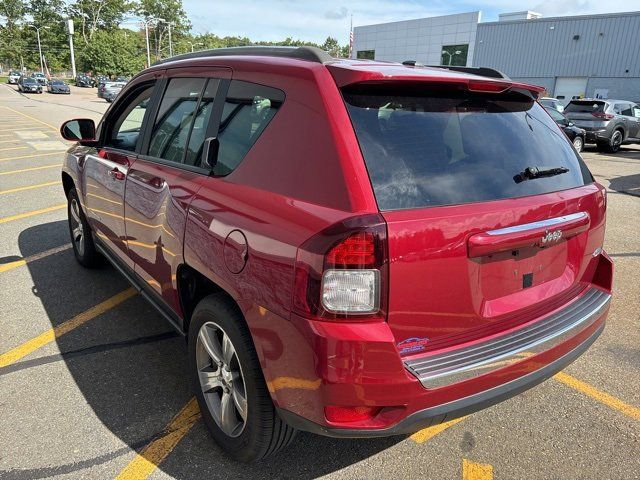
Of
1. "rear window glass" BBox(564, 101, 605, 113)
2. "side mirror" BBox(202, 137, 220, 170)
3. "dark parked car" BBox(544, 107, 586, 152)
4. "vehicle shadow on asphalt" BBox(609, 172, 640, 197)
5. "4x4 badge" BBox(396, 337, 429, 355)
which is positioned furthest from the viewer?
"rear window glass" BBox(564, 101, 605, 113)

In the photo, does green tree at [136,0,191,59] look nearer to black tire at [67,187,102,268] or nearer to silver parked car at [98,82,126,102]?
silver parked car at [98,82,126,102]

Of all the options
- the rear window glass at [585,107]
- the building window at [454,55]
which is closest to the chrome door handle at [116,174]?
the rear window glass at [585,107]

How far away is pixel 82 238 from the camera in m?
4.72

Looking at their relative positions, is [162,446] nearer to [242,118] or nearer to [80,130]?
[242,118]

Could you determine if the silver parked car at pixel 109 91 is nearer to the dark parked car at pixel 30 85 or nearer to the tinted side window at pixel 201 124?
the dark parked car at pixel 30 85

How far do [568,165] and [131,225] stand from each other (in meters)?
2.63

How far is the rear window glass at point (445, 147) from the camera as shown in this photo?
1904mm

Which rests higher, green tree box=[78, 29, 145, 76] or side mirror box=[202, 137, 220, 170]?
green tree box=[78, 29, 145, 76]

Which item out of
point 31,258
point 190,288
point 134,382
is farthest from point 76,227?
point 190,288

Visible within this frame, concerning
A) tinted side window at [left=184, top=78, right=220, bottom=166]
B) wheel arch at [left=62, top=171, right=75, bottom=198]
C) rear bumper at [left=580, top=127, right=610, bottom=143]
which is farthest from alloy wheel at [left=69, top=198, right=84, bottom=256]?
rear bumper at [left=580, top=127, right=610, bottom=143]

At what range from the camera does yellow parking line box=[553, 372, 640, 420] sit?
284cm

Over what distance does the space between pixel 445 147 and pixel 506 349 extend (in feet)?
2.88

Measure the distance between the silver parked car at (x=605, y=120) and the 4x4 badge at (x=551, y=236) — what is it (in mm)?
16651

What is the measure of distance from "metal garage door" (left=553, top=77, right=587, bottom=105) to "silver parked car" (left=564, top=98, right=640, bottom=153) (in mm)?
21148
